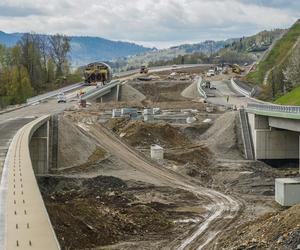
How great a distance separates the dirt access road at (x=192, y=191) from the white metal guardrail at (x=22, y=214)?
365 inches

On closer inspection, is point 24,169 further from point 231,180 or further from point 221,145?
point 221,145

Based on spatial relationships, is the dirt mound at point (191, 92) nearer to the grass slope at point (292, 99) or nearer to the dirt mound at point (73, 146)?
the grass slope at point (292, 99)

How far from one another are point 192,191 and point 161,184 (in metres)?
3.19

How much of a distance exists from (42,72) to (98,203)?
336ft

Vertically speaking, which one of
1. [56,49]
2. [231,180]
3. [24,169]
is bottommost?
[231,180]

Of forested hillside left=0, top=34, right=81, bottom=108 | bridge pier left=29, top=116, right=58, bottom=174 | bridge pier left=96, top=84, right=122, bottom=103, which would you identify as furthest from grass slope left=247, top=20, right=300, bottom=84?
bridge pier left=29, top=116, right=58, bottom=174

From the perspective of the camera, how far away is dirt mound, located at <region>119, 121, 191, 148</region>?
69.4 m

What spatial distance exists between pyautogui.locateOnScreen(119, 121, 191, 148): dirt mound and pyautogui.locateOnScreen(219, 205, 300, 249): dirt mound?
127 ft

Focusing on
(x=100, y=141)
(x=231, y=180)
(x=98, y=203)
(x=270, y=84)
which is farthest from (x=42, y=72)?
(x=98, y=203)

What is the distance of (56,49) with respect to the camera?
155 meters

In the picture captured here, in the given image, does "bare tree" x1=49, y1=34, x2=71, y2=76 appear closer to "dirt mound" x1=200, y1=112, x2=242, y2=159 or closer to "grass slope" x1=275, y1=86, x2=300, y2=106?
"grass slope" x1=275, y1=86, x2=300, y2=106

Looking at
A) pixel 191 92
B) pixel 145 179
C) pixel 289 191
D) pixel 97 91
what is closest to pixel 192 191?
pixel 145 179

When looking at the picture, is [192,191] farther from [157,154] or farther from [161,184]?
[157,154]

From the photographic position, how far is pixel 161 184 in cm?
5019
